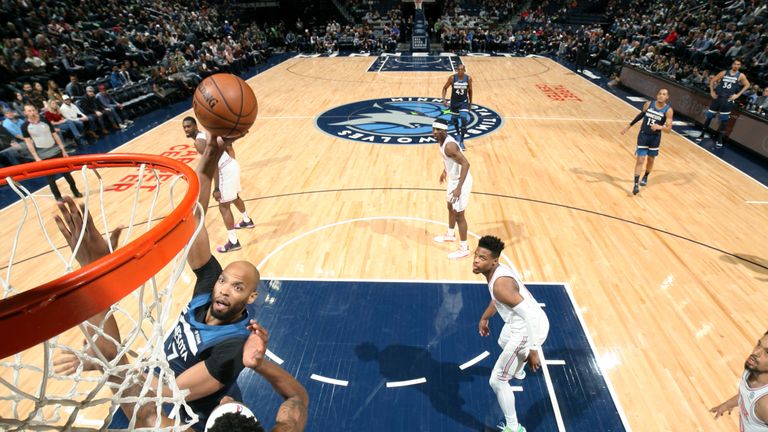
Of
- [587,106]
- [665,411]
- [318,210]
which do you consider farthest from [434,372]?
[587,106]

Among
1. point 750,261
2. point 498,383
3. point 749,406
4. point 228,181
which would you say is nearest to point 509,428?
point 498,383

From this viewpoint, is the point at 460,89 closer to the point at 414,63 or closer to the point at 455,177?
the point at 455,177

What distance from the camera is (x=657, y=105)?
21.5 feet

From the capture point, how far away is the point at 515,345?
9.90 ft

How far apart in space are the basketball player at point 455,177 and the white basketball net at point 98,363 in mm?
3028

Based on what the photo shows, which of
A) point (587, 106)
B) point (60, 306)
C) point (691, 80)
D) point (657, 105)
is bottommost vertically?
point (587, 106)

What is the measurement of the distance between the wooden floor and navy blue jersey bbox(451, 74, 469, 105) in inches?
43.3

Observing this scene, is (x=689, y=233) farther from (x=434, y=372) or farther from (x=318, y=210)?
(x=318, y=210)

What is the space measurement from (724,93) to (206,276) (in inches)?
429

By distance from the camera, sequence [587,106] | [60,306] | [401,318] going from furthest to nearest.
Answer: [587,106] < [401,318] < [60,306]

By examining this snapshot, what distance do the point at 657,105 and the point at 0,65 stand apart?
14.2 metres

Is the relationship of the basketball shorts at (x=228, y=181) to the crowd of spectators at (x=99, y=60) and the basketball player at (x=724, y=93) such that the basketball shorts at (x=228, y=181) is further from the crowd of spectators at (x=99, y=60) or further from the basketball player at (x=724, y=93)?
the basketball player at (x=724, y=93)

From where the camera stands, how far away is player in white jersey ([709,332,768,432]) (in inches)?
94.4

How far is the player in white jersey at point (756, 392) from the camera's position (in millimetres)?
2398
